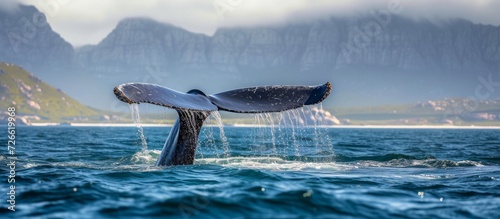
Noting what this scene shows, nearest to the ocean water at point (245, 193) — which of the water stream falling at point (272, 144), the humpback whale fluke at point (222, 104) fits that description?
the humpback whale fluke at point (222, 104)

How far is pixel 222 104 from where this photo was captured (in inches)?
374

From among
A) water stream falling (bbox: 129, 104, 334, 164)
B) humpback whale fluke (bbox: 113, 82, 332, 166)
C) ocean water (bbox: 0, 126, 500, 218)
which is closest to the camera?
ocean water (bbox: 0, 126, 500, 218)

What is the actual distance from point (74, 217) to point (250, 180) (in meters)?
3.73

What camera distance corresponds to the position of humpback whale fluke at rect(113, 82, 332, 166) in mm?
9258

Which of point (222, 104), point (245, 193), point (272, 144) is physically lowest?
point (245, 193)

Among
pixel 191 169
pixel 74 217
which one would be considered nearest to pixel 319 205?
pixel 74 217

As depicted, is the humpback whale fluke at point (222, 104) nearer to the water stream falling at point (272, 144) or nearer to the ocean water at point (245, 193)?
the water stream falling at point (272, 144)

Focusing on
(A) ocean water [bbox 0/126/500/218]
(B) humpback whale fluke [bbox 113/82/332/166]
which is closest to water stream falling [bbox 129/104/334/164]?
(B) humpback whale fluke [bbox 113/82/332/166]

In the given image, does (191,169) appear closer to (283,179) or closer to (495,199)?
(283,179)

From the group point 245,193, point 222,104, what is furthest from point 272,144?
point 245,193

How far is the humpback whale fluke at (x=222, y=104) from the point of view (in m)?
9.26

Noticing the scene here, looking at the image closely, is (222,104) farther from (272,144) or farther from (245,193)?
(272,144)

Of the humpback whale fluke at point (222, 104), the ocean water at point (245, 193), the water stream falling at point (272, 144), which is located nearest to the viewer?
the ocean water at point (245, 193)

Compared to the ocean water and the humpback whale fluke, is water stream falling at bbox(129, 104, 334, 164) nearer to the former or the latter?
the humpback whale fluke
